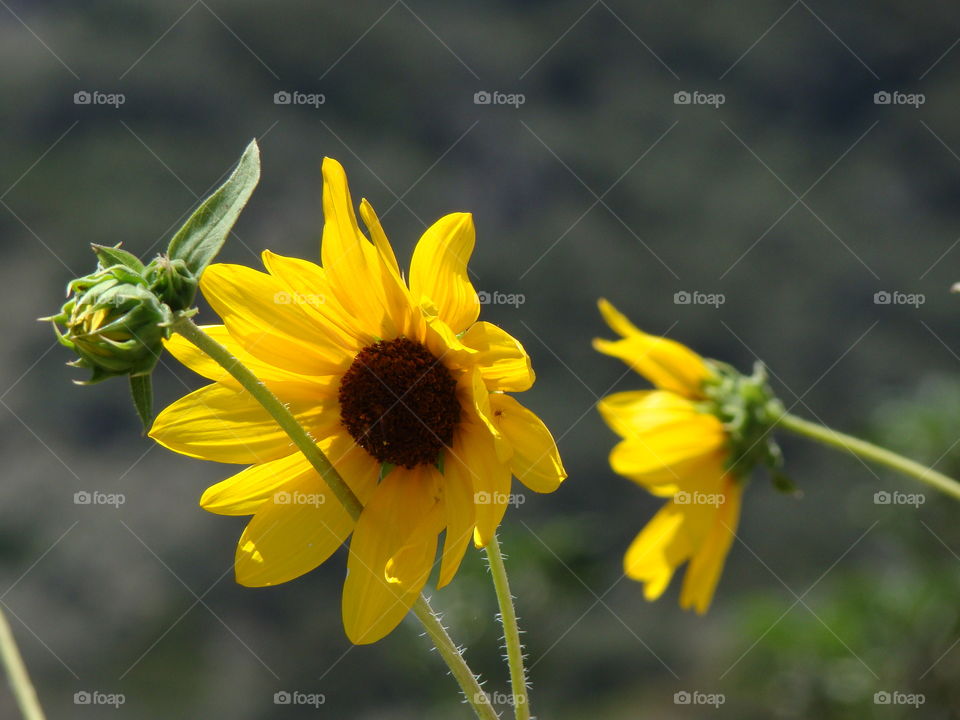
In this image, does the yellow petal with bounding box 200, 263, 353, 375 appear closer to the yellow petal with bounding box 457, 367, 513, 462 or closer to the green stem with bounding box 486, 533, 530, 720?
the yellow petal with bounding box 457, 367, 513, 462

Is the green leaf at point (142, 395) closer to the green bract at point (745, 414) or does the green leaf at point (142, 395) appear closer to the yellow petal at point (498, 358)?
the yellow petal at point (498, 358)

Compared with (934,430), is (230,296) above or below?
above

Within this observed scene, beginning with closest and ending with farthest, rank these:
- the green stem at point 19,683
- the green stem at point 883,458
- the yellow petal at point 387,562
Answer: the green stem at point 19,683, the green stem at point 883,458, the yellow petal at point 387,562

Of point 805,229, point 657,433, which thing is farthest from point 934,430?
point 805,229

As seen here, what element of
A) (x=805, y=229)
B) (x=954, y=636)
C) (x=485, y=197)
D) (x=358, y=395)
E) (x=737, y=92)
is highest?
(x=737, y=92)

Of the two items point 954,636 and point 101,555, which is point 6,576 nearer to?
point 101,555

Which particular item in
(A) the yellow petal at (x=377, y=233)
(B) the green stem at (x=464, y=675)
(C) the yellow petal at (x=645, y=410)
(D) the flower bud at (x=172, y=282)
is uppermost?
(A) the yellow petal at (x=377, y=233)

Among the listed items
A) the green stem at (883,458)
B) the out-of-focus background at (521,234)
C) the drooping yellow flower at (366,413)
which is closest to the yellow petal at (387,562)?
the drooping yellow flower at (366,413)
